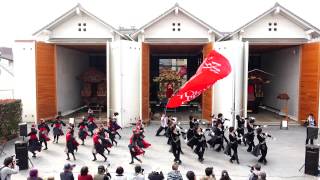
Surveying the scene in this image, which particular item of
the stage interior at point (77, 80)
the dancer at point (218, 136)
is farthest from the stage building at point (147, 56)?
the dancer at point (218, 136)

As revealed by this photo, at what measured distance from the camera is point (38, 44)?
1806 centimetres

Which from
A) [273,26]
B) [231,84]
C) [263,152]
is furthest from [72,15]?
[263,152]

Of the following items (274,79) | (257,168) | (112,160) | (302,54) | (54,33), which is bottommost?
(112,160)

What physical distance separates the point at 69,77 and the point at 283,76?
16.9 metres

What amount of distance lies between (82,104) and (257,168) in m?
20.4

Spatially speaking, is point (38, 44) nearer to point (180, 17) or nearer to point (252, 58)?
point (180, 17)

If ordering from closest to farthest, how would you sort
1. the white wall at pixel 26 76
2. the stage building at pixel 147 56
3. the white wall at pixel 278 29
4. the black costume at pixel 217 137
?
1. the black costume at pixel 217 137
2. the stage building at pixel 147 56
3. the white wall at pixel 26 76
4. the white wall at pixel 278 29

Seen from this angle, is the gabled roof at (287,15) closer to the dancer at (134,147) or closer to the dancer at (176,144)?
the dancer at (176,144)

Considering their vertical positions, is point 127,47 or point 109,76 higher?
point 127,47

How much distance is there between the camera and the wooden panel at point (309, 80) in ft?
56.7

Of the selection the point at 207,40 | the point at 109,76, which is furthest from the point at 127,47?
the point at 207,40

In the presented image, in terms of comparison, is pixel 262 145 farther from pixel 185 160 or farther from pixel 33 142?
pixel 33 142

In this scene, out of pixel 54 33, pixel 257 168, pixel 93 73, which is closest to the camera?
pixel 257 168

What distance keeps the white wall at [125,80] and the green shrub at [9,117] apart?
5.54 meters
